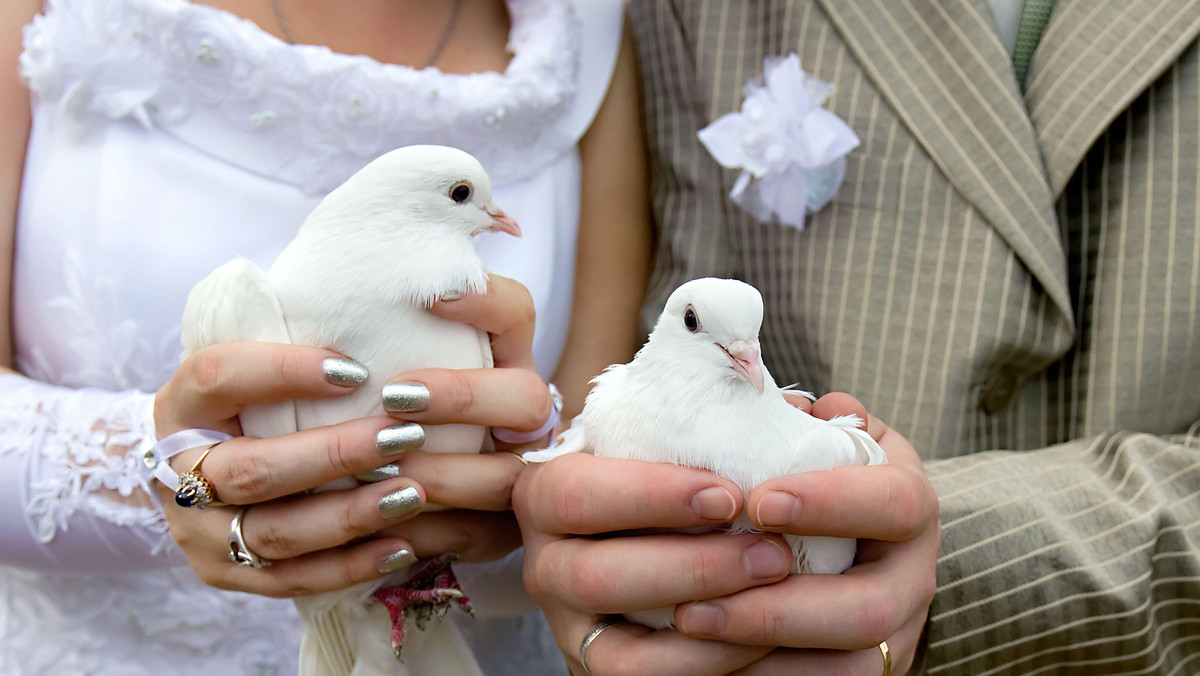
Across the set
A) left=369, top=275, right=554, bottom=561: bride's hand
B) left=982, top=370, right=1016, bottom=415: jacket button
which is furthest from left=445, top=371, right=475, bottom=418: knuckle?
left=982, top=370, right=1016, bottom=415: jacket button

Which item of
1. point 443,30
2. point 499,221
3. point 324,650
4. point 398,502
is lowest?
point 324,650

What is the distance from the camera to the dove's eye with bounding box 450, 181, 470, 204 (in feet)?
2.15

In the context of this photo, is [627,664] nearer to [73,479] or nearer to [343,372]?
[343,372]

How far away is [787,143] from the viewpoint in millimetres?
955

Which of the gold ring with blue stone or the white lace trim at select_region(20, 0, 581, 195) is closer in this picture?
the gold ring with blue stone

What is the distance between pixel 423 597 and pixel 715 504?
0.34 meters

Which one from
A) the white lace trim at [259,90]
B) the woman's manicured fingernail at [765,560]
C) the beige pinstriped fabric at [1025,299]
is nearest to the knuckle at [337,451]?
the woman's manicured fingernail at [765,560]

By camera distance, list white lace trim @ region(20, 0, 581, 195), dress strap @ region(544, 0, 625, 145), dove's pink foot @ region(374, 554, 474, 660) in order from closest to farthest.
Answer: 1. dove's pink foot @ region(374, 554, 474, 660)
2. white lace trim @ region(20, 0, 581, 195)
3. dress strap @ region(544, 0, 625, 145)

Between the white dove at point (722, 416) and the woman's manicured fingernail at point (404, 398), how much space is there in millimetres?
150

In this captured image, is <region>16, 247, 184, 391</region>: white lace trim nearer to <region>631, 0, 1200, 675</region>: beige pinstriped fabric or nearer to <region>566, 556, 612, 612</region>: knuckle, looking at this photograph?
<region>566, 556, 612, 612</region>: knuckle

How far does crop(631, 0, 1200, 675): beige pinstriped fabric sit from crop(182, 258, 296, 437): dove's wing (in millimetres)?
652

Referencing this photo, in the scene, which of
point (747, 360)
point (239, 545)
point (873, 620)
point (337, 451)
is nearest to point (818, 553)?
point (873, 620)

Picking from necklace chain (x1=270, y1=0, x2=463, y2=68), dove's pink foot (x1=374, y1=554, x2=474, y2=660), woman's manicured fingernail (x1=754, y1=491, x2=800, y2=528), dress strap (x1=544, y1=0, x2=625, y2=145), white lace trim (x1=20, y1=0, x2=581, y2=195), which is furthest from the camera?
dress strap (x1=544, y1=0, x2=625, y2=145)

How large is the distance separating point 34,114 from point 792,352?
98 centimetres
